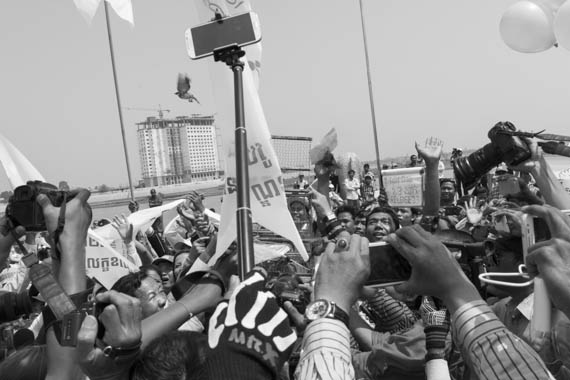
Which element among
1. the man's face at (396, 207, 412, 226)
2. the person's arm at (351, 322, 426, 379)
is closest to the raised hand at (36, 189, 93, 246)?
the person's arm at (351, 322, 426, 379)

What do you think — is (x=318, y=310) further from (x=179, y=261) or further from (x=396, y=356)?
(x=179, y=261)

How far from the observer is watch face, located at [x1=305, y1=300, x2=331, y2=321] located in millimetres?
1338

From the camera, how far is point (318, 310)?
1.35 m

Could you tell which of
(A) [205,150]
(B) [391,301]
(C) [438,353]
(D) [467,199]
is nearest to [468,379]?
(C) [438,353]

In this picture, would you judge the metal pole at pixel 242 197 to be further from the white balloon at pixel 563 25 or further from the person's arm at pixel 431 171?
the white balloon at pixel 563 25

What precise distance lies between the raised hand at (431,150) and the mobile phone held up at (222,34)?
2.17m

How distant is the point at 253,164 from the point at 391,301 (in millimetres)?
1032

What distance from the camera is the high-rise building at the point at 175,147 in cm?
12900

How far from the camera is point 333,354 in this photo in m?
1.28

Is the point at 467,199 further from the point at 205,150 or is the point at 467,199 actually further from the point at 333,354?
the point at 205,150

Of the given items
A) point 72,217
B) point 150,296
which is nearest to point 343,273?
point 72,217

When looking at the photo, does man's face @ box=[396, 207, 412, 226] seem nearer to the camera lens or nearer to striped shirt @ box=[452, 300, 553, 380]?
the camera lens

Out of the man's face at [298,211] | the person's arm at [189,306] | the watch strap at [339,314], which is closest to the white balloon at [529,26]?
the man's face at [298,211]

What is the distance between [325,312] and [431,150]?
2.82m
